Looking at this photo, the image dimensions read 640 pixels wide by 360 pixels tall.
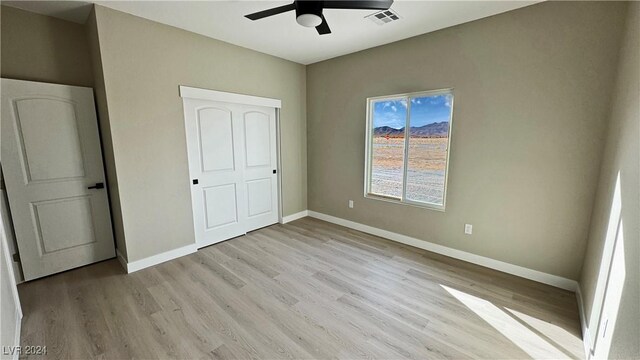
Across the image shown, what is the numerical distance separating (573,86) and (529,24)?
0.71 meters

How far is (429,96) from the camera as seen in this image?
10.4 feet

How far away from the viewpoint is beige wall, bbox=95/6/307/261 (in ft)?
8.44

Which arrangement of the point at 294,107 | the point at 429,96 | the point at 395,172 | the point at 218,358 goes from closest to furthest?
the point at 218,358 < the point at 429,96 < the point at 395,172 < the point at 294,107

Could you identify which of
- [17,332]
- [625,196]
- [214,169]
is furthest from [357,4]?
[17,332]

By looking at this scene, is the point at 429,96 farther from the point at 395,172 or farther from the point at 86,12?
the point at 86,12

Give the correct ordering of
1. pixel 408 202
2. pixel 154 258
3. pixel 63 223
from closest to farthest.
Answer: pixel 63 223 < pixel 154 258 < pixel 408 202

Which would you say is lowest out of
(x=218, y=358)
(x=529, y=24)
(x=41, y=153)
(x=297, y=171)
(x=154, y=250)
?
(x=218, y=358)

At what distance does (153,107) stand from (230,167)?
1178 mm

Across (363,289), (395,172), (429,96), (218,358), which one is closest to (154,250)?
(218,358)

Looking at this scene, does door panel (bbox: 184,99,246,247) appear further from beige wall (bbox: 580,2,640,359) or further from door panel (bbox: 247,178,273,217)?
beige wall (bbox: 580,2,640,359)

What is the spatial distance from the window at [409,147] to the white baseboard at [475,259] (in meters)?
0.51

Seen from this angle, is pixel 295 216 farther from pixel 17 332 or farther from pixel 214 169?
pixel 17 332

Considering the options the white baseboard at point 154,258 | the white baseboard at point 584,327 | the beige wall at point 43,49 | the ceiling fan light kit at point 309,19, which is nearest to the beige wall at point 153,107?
the white baseboard at point 154,258

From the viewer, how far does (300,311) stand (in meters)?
2.18
